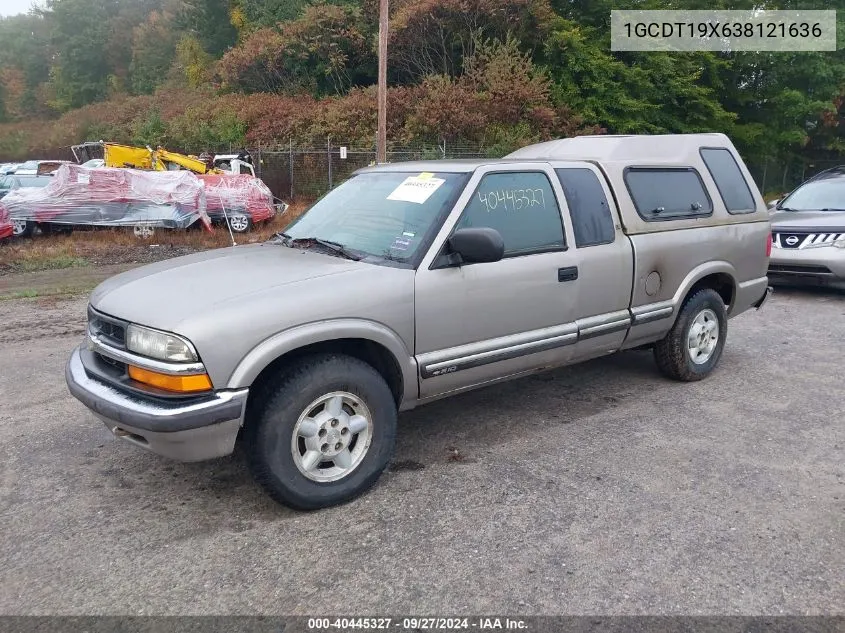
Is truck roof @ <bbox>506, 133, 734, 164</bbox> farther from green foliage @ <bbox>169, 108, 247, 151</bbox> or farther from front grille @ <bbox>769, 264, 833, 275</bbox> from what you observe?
green foliage @ <bbox>169, 108, 247, 151</bbox>

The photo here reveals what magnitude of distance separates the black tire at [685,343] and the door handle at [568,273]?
52.8 inches

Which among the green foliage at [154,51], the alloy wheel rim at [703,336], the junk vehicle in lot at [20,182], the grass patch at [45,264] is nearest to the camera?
the alloy wheel rim at [703,336]

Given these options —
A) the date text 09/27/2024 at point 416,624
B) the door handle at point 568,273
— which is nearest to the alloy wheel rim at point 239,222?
the door handle at point 568,273

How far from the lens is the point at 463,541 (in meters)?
3.09

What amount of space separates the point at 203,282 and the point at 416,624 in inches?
77.0

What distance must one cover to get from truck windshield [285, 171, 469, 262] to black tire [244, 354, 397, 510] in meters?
0.74

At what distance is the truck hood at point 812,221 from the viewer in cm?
836

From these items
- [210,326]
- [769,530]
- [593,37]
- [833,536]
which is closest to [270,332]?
[210,326]

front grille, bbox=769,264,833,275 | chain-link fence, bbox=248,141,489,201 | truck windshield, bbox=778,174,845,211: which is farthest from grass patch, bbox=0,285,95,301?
Answer: chain-link fence, bbox=248,141,489,201

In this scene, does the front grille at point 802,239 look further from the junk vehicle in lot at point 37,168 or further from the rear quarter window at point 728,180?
the junk vehicle in lot at point 37,168

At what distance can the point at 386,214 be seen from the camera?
4.01 metres

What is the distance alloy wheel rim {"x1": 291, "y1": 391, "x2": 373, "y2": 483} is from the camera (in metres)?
3.27

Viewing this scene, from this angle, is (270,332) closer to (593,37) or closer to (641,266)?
(641,266)

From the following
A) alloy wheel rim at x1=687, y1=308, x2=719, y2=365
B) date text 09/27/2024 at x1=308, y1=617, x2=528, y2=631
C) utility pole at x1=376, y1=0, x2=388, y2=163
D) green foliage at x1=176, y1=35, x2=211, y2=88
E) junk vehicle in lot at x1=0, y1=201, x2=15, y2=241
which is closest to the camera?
date text 09/27/2024 at x1=308, y1=617, x2=528, y2=631
